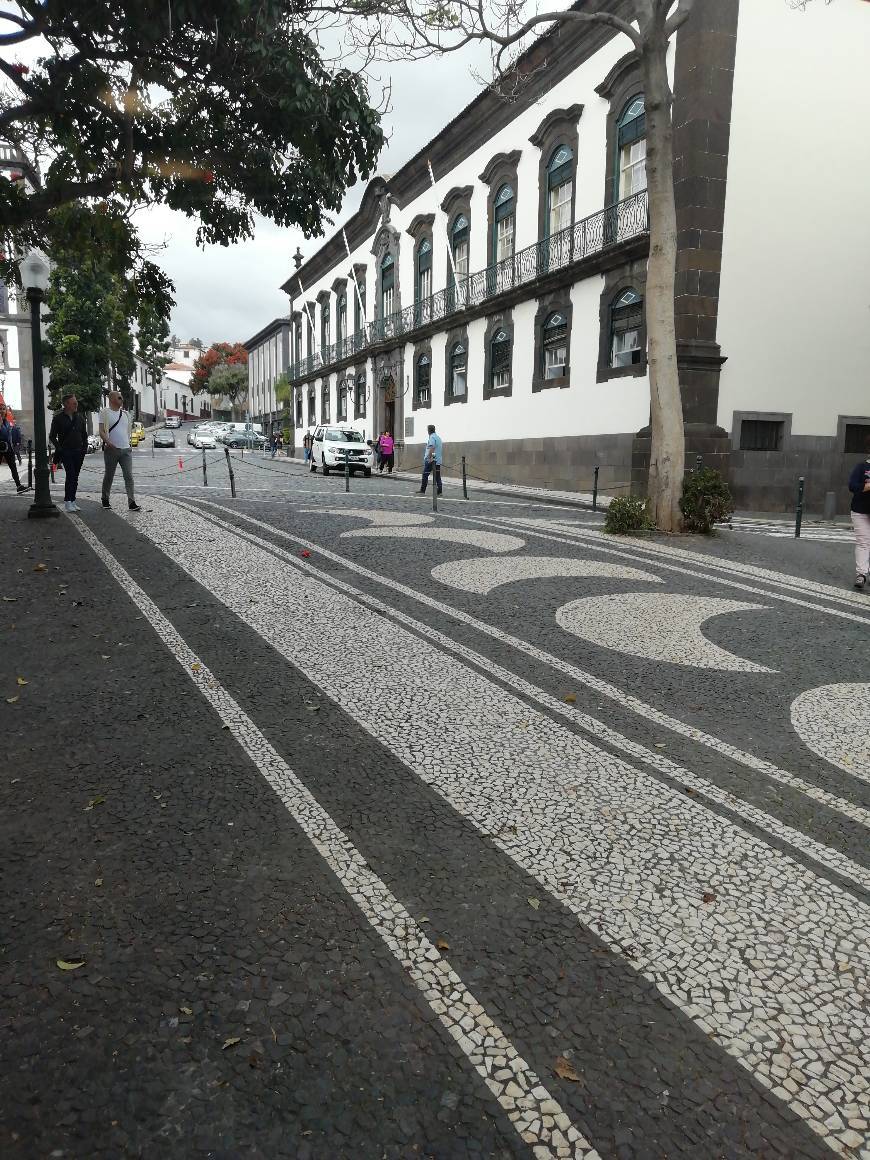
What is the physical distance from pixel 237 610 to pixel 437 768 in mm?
3260

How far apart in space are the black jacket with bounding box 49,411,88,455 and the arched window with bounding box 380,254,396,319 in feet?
92.5

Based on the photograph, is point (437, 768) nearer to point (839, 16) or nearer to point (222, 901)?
point (222, 901)

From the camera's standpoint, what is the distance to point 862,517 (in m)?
8.52

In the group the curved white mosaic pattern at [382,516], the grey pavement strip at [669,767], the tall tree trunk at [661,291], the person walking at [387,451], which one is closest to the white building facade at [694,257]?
the person walking at [387,451]

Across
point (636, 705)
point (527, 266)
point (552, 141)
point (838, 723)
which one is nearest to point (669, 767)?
point (636, 705)

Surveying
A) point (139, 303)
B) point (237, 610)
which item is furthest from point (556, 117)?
point (237, 610)

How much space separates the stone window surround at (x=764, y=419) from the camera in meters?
18.1

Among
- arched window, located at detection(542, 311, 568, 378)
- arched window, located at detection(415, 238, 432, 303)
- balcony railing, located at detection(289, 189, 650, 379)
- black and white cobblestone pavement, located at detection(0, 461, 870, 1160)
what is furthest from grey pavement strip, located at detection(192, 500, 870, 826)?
arched window, located at detection(415, 238, 432, 303)

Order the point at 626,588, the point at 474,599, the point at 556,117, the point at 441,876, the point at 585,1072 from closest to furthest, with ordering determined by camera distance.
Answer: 1. the point at 585,1072
2. the point at 441,876
3. the point at 474,599
4. the point at 626,588
5. the point at 556,117

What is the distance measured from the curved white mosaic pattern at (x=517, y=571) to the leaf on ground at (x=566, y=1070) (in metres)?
5.47

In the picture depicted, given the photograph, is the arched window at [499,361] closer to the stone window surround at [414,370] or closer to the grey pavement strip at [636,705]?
the stone window surround at [414,370]

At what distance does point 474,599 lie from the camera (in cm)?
720

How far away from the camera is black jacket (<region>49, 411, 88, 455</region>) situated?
11555mm

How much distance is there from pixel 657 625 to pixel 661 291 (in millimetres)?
7200
